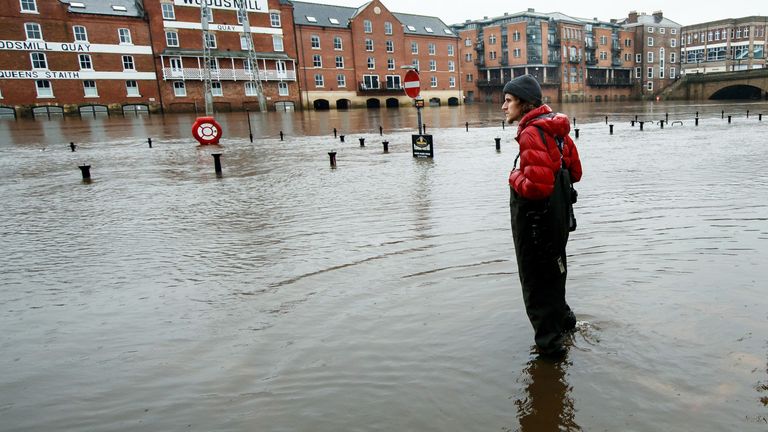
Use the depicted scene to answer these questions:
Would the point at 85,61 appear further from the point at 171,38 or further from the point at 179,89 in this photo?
the point at 179,89

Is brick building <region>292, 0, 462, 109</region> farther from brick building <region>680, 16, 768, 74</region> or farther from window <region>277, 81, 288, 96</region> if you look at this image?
brick building <region>680, 16, 768, 74</region>

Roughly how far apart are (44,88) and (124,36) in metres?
8.66

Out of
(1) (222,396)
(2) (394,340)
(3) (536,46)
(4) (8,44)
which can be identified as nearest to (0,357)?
(1) (222,396)

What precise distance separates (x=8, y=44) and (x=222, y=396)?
54224 millimetres

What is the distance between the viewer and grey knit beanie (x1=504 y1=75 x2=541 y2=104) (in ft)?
10.6

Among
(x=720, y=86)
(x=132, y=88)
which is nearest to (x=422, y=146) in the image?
(x=132, y=88)

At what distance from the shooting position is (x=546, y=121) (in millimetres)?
3107

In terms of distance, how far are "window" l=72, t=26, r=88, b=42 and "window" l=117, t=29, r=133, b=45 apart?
111 inches

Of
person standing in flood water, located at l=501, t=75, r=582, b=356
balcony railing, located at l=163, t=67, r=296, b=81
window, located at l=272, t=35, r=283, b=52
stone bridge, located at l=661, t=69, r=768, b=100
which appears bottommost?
person standing in flood water, located at l=501, t=75, r=582, b=356

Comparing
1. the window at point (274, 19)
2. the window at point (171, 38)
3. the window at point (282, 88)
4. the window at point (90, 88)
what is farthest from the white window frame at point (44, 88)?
the window at point (274, 19)

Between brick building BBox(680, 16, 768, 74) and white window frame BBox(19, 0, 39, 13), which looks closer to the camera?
white window frame BBox(19, 0, 39, 13)

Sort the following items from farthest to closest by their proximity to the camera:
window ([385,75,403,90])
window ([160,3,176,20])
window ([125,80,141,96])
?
window ([385,75,403,90])
window ([160,3,176,20])
window ([125,80,141,96])

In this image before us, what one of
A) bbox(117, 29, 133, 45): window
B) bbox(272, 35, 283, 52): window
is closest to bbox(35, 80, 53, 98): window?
bbox(117, 29, 133, 45): window

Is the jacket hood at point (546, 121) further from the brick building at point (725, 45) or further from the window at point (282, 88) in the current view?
the brick building at point (725, 45)
